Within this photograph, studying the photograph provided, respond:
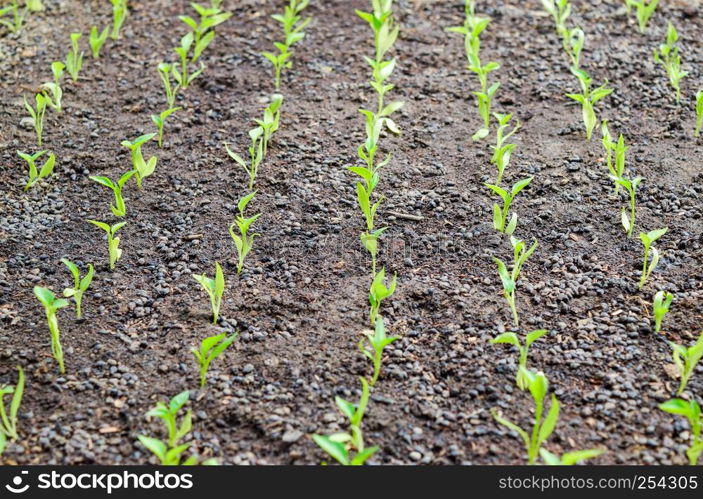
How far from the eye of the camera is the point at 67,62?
4402 mm

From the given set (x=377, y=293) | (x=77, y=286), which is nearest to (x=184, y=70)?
(x=77, y=286)

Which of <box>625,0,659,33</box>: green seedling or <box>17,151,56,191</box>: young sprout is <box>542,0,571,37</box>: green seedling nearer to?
<box>625,0,659,33</box>: green seedling

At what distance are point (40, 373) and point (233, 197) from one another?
3.86 feet

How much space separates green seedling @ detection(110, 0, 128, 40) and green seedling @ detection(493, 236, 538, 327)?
263 centimetres

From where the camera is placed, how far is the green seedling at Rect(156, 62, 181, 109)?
413 centimetres

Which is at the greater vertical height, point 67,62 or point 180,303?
point 67,62

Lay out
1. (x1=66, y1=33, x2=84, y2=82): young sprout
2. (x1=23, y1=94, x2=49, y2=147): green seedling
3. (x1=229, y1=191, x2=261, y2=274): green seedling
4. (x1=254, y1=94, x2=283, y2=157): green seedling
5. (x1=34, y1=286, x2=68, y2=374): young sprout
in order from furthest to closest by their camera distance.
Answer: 1. (x1=66, y1=33, x2=84, y2=82): young sprout
2. (x1=23, y1=94, x2=49, y2=147): green seedling
3. (x1=254, y1=94, x2=283, y2=157): green seedling
4. (x1=229, y1=191, x2=261, y2=274): green seedling
5. (x1=34, y1=286, x2=68, y2=374): young sprout

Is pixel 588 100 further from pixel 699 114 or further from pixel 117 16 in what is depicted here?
pixel 117 16

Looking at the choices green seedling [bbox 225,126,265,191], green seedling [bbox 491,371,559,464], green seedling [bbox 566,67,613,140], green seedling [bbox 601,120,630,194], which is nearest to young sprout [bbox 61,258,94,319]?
green seedling [bbox 225,126,265,191]

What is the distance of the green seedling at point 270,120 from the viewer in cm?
377

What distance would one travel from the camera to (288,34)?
4574 millimetres
